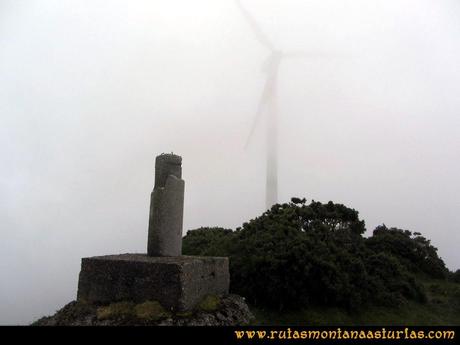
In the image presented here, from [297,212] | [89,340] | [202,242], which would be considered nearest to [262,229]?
[297,212]

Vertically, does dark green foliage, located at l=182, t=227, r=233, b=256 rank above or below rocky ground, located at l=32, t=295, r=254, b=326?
above

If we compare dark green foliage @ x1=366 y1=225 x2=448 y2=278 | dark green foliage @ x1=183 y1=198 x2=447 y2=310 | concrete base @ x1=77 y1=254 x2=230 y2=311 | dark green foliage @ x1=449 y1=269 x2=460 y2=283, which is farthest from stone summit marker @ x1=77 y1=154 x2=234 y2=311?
dark green foliage @ x1=449 y1=269 x2=460 y2=283

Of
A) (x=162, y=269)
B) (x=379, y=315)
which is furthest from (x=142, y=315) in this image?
(x=379, y=315)

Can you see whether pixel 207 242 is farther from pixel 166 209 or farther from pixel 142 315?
pixel 142 315

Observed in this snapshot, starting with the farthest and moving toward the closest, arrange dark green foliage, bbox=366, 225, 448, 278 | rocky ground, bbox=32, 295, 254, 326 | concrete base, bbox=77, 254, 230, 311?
dark green foliage, bbox=366, 225, 448, 278, concrete base, bbox=77, 254, 230, 311, rocky ground, bbox=32, 295, 254, 326

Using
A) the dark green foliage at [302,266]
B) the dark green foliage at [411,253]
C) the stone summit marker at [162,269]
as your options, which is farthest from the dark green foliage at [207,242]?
the dark green foliage at [411,253]

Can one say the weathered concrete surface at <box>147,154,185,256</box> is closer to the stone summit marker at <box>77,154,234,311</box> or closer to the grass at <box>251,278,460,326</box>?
the stone summit marker at <box>77,154,234,311</box>

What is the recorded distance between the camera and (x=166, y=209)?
1109cm

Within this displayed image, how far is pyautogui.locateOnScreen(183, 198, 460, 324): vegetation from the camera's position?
50.2 feet

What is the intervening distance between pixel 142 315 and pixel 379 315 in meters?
11.4

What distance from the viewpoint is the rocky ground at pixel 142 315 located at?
28.9 feet

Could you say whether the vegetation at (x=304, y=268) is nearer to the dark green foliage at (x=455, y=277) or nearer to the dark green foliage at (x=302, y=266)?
the dark green foliage at (x=302, y=266)

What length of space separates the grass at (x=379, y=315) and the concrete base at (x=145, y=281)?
3.32m

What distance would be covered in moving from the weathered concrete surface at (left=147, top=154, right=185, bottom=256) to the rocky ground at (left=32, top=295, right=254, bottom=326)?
6.44 feet
